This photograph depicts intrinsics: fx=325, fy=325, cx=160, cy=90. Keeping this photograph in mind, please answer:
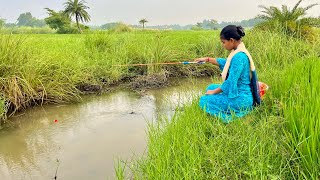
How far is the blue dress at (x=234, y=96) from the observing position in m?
3.47

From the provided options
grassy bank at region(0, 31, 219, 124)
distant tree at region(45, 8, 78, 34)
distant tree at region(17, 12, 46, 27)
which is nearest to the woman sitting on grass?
grassy bank at region(0, 31, 219, 124)

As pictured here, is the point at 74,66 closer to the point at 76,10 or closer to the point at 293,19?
the point at 293,19

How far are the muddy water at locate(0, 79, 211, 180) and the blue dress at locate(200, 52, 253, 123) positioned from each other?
22.1 inches

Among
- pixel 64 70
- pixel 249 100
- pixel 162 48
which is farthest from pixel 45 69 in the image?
pixel 249 100

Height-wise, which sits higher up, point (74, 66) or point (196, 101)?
point (74, 66)

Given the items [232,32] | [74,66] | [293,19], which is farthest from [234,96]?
[293,19]

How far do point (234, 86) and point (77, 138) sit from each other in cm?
228

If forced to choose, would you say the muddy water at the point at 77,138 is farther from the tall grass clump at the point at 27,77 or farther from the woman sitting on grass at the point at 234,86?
the woman sitting on grass at the point at 234,86

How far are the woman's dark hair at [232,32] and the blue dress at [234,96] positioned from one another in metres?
0.19

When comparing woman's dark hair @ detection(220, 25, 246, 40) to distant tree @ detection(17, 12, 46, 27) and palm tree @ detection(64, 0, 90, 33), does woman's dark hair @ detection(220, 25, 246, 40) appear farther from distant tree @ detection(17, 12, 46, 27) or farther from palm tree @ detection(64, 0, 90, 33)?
palm tree @ detection(64, 0, 90, 33)

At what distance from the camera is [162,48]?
8289mm

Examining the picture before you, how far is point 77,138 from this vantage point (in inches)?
176

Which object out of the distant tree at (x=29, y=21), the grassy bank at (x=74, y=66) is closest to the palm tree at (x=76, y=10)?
the distant tree at (x=29, y=21)

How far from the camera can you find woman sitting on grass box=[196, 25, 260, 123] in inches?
136
